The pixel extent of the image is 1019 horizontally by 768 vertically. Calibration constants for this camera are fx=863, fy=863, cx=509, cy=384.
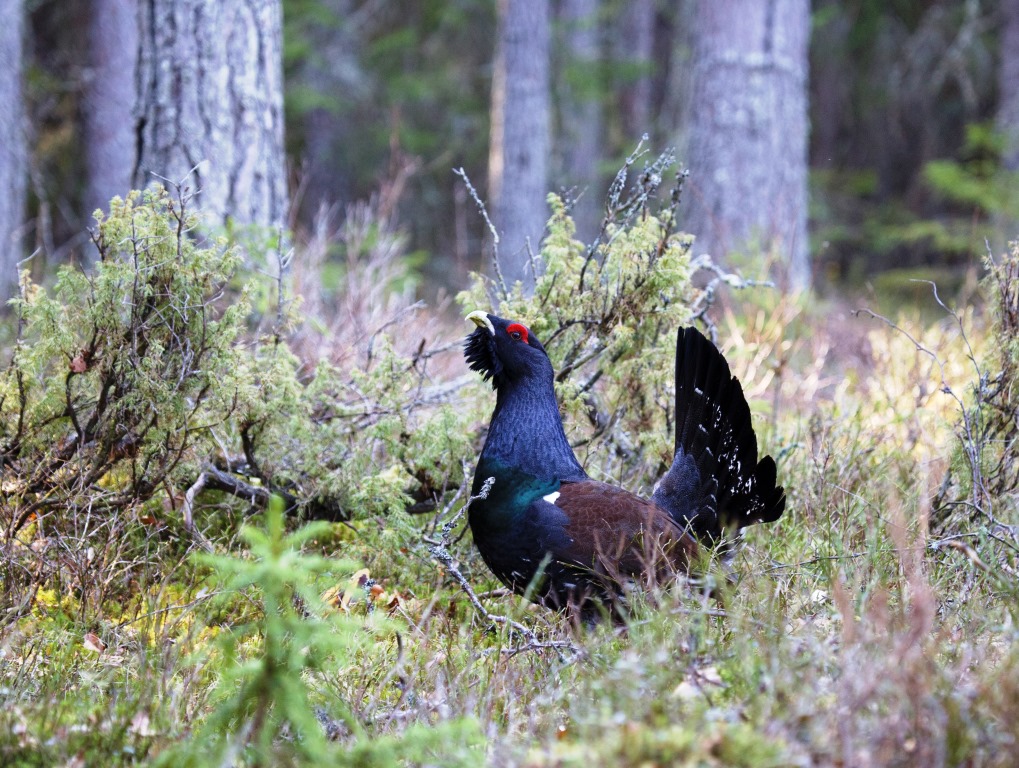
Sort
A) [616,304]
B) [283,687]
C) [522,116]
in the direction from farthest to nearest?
[522,116] → [616,304] → [283,687]

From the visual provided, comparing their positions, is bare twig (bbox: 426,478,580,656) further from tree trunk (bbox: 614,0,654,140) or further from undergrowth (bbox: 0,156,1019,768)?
tree trunk (bbox: 614,0,654,140)

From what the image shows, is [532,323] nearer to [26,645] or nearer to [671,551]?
[671,551]

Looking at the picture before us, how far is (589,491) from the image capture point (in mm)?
3182

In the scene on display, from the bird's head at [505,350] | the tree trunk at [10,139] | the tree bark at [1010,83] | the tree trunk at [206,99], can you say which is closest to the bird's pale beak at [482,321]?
the bird's head at [505,350]

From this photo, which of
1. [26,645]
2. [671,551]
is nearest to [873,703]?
[671,551]

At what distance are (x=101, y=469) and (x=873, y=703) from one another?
9.11 feet

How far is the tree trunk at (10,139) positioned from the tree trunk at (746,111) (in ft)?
21.6

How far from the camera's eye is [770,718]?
192cm

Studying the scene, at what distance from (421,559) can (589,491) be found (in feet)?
2.81

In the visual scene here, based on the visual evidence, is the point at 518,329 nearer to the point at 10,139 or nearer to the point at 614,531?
the point at 614,531

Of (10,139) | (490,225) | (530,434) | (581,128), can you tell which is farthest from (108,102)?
(530,434)

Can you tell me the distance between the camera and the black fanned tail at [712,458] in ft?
11.4

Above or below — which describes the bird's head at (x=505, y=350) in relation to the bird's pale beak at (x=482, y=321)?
below

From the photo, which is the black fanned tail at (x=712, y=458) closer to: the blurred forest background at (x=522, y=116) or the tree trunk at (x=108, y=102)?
the blurred forest background at (x=522, y=116)
